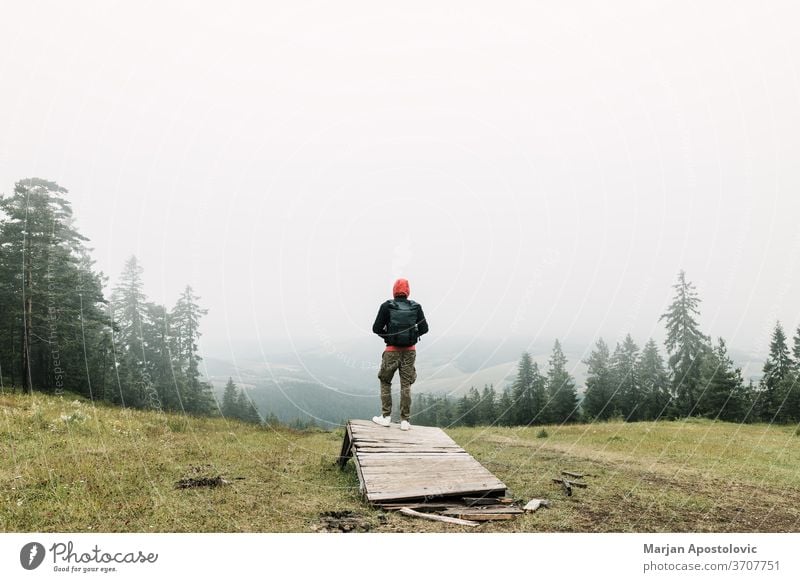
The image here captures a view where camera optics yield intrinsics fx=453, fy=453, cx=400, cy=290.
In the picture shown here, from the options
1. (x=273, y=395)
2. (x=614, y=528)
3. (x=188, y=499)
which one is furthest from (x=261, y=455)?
(x=273, y=395)

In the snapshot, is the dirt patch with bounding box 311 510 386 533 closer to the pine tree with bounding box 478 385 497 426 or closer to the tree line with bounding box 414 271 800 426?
the tree line with bounding box 414 271 800 426

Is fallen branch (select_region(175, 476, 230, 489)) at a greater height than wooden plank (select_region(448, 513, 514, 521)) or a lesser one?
lesser

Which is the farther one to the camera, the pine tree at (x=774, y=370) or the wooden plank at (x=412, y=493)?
the pine tree at (x=774, y=370)

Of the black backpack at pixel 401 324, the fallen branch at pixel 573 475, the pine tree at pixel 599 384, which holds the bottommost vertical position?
the pine tree at pixel 599 384

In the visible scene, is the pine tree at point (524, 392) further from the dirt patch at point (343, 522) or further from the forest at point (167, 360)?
the dirt patch at point (343, 522)

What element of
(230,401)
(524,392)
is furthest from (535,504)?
(230,401)

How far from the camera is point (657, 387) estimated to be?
4331 centimetres

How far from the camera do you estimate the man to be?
8.90 metres

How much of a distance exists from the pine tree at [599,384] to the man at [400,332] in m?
36.2

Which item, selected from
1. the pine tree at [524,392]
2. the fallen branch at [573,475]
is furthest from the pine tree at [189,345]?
the fallen branch at [573,475]

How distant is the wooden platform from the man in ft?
3.31

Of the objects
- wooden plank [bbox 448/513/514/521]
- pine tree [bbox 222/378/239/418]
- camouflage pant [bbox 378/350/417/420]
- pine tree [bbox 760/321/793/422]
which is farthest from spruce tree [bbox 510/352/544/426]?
wooden plank [bbox 448/513/514/521]

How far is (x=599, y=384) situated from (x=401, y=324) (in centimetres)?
4419
